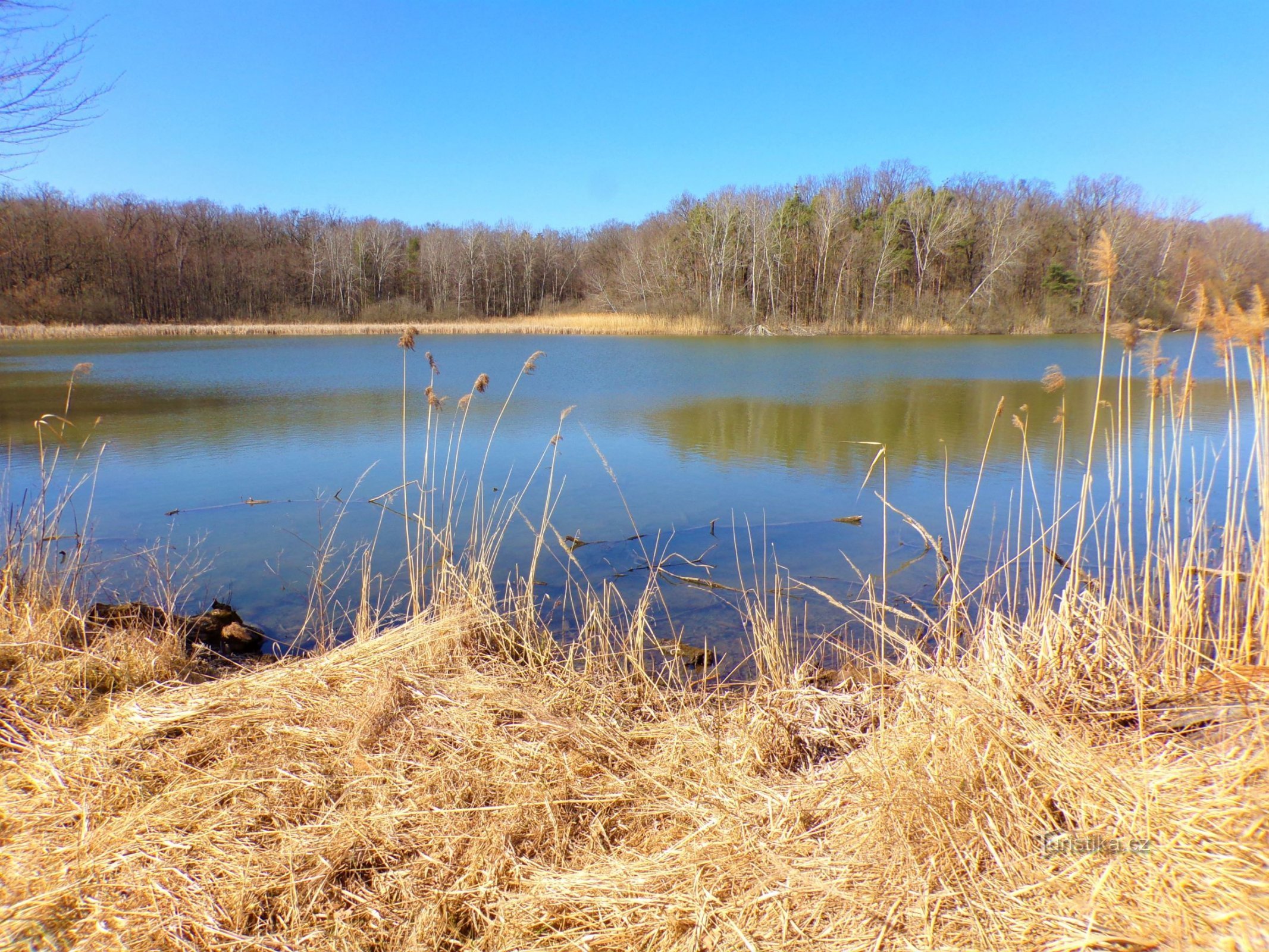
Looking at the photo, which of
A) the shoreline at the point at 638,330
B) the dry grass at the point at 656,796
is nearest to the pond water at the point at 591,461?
the dry grass at the point at 656,796

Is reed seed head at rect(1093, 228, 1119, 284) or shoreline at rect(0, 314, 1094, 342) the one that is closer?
reed seed head at rect(1093, 228, 1119, 284)

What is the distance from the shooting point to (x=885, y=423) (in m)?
9.70

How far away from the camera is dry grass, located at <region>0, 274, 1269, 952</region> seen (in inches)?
60.1

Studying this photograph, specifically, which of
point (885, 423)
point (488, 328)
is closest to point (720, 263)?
point (488, 328)

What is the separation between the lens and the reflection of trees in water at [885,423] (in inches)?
310

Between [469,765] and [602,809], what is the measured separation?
1.32 ft

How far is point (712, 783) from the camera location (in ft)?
6.73

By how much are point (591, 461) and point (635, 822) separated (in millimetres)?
5738

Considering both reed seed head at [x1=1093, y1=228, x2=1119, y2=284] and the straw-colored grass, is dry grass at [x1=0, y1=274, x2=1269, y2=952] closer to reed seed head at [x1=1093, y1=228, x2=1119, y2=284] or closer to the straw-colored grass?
reed seed head at [x1=1093, y1=228, x2=1119, y2=284]

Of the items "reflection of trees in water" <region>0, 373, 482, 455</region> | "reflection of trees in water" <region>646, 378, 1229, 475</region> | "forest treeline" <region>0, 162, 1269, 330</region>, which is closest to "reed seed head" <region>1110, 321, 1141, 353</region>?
"reflection of trees in water" <region>646, 378, 1229, 475</region>

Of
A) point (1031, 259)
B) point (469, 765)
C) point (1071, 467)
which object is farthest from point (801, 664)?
point (1031, 259)

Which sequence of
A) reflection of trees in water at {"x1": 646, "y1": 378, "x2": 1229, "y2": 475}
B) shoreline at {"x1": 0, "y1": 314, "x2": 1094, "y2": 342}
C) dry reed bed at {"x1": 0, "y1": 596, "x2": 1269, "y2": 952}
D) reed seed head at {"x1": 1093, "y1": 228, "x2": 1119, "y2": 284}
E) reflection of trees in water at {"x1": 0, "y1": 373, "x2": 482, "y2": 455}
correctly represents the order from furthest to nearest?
shoreline at {"x1": 0, "y1": 314, "x2": 1094, "y2": 342}, reflection of trees in water at {"x1": 0, "y1": 373, "x2": 482, "y2": 455}, reflection of trees in water at {"x1": 646, "y1": 378, "x2": 1229, "y2": 475}, reed seed head at {"x1": 1093, "y1": 228, "x2": 1119, "y2": 284}, dry reed bed at {"x1": 0, "y1": 596, "x2": 1269, "y2": 952}

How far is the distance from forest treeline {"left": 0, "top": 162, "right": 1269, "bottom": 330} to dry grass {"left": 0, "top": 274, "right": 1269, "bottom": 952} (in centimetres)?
2890

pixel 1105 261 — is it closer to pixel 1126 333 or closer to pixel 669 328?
pixel 1126 333
